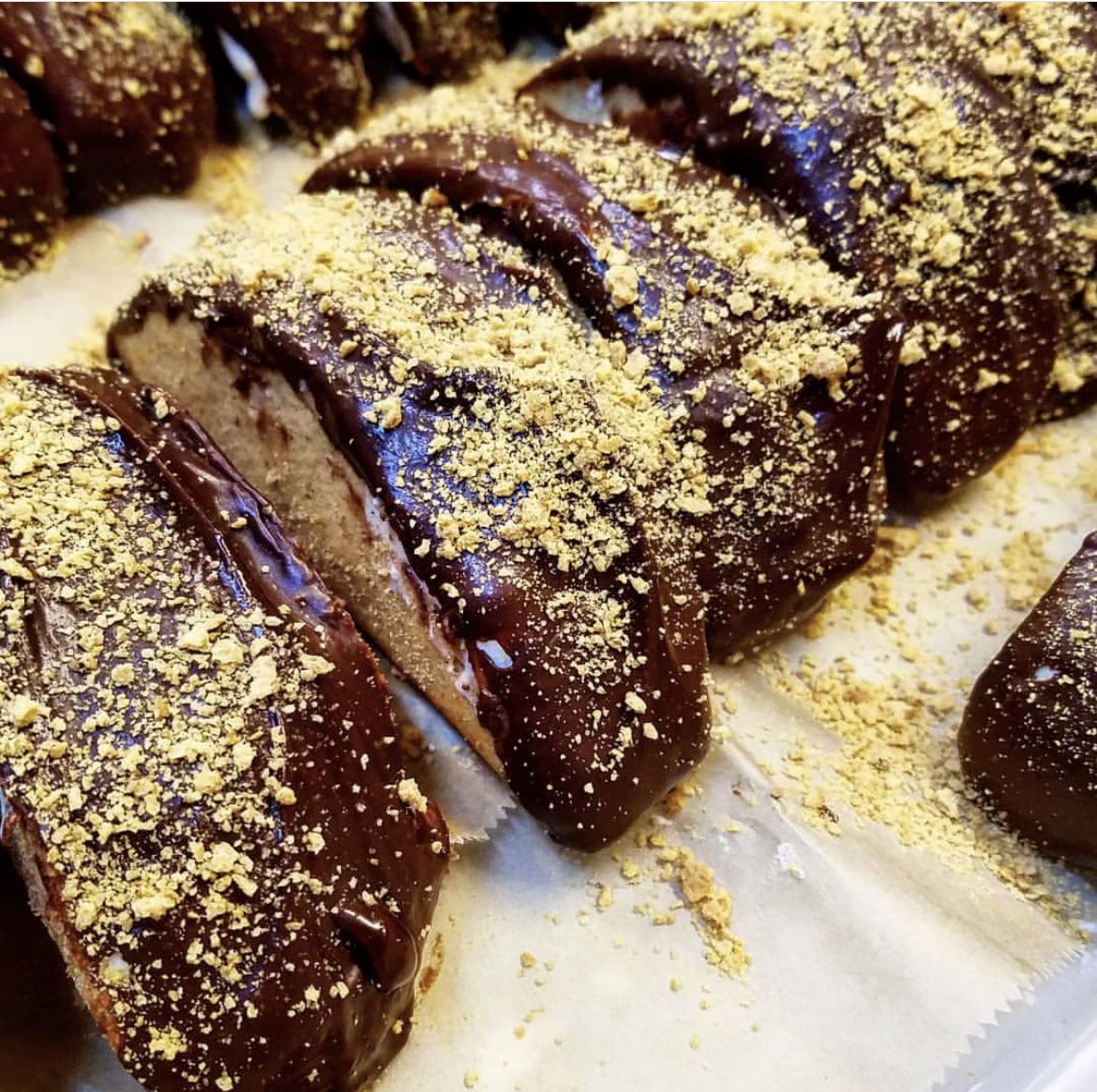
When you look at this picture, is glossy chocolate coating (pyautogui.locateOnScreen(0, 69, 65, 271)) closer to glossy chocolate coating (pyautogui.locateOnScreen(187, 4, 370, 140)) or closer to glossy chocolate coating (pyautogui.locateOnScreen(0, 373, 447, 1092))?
glossy chocolate coating (pyautogui.locateOnScreen(187, 4, 370, 140))

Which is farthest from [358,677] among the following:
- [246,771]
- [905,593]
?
[905,593]

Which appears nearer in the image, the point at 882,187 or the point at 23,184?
the point at 882,187

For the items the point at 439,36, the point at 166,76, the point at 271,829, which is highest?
the point at 166,76

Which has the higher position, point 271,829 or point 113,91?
point 113,91

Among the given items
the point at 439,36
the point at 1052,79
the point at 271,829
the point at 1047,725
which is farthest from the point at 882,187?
the point at 271,829

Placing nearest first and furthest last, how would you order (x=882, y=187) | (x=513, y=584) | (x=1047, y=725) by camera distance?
(x=513, y=584), (x=1047, y=725), (x=882, y=187)

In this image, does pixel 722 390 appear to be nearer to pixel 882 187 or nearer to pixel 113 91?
pixel 882 187
